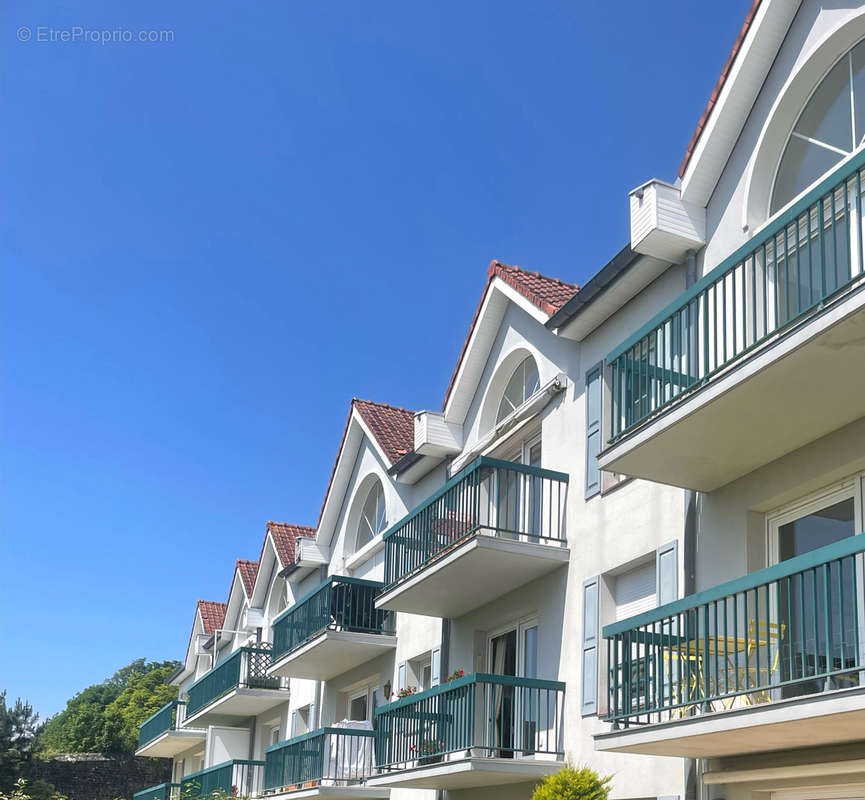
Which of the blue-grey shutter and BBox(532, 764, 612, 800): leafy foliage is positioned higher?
the blue-grey shutter

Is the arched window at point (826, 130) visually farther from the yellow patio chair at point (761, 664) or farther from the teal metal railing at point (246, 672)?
the teal metal railing at point (246, 672)

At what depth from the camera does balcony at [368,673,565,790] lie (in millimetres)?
14633

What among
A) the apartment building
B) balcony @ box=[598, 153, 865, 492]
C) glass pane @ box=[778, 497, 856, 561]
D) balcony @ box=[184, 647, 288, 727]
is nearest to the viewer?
balcony @ box=[598, 153, 865, 492]

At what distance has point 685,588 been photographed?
1270 centimetres

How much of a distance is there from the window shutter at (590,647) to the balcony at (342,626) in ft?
25.4

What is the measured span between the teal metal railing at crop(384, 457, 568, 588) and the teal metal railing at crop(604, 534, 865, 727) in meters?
4.13

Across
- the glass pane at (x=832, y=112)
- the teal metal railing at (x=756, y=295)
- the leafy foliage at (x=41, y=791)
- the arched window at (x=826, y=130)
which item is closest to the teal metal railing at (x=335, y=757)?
the teal metal railing at (x=756, y=295)

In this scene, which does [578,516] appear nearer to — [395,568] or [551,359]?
[551,359]

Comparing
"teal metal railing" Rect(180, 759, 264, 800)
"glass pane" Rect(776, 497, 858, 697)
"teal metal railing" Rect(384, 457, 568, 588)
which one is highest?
"teal metal railing" Rect(384, 457, 568, 588)

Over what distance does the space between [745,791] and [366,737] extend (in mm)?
10947

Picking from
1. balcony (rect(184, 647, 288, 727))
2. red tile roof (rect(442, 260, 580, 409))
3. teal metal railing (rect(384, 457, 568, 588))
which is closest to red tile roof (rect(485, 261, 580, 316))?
red tile roof (rect(442, 260, 580, 409))

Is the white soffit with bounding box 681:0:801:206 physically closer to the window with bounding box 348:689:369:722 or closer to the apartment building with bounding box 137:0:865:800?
the apartment building with bounding box 137:0:865:800

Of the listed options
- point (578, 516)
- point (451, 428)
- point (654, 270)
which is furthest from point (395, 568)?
point (654, 270)

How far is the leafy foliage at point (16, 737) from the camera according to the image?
43781 mm
